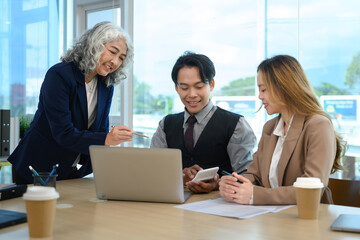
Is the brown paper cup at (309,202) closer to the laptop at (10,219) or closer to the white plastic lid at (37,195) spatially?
the white plastic lid at (37,195)

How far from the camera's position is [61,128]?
7.70 ft

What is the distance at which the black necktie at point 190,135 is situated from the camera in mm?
2506

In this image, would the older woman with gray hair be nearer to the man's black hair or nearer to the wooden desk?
the man's black hair

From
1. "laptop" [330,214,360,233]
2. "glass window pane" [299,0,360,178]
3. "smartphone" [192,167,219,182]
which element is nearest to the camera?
"laptop" [330,214,360,233]

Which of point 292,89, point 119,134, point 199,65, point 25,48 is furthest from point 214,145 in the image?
point 25,48

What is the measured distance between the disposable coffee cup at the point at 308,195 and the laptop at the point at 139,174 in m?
0.46

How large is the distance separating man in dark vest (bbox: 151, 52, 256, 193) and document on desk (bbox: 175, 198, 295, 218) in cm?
69

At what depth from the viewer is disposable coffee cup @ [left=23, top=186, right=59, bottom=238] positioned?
3.86 ft

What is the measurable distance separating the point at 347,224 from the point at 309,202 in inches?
6.2

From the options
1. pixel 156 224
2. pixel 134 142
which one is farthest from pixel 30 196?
pixel 134 142

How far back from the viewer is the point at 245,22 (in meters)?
4.04

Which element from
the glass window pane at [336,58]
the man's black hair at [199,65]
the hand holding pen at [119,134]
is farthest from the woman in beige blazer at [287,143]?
the glass window pane at [336,58]

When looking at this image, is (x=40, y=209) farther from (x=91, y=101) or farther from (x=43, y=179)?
(x=91, y=101)

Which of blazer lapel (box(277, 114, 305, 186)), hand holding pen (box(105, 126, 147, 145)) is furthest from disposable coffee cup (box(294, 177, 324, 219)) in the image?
hand holding pen (box(105, 126, 147, 145))
